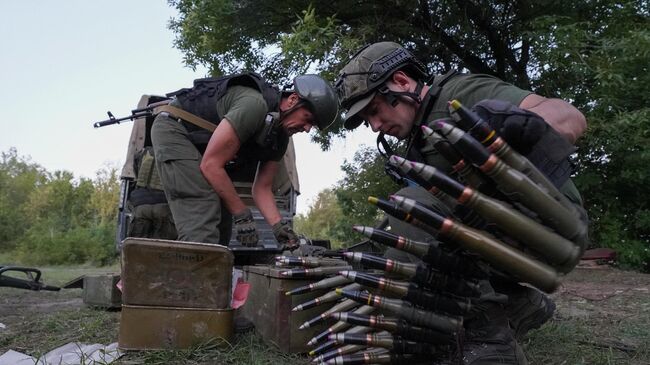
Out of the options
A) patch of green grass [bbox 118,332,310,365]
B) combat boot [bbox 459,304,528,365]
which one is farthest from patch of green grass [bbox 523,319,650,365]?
patch of green grass [bbox 118,332,310,365]

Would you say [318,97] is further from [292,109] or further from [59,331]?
[59,331]

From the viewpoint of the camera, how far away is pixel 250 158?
463 centimetres

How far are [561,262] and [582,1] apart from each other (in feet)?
28.9

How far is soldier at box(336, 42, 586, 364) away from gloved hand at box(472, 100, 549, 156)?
0.09ft

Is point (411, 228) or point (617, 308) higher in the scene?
point (411, 228)

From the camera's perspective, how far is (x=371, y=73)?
103 inches

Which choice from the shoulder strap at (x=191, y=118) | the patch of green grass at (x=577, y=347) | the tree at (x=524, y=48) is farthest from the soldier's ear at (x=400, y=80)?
the tree at (x=524, y=48)

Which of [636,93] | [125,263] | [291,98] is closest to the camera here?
[125,263]

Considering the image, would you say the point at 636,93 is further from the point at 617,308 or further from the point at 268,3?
the point at 268,3

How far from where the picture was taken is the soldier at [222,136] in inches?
149

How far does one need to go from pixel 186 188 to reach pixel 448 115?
221cm

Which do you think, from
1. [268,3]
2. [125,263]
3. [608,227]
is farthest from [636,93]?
[125,263]

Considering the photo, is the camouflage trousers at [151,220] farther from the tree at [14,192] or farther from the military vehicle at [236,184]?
the tree at [14,192]

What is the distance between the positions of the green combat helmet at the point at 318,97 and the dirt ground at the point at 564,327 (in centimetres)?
214
